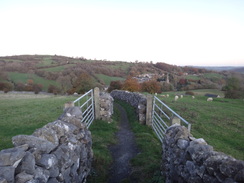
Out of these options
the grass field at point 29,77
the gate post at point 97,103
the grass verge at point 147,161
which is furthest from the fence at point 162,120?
the grass field at point 29,77

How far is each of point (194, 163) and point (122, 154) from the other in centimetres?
400

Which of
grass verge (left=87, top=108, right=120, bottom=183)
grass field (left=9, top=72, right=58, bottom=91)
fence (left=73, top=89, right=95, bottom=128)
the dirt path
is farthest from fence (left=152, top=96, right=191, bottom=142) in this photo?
grass field (left=9, top=72, right=58, bottom=91)

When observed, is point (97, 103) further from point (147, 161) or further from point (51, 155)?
point (51, 155)

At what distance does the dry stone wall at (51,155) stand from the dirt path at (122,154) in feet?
3.14

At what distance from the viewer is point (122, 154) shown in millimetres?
7281

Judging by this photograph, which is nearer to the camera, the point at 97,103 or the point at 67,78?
the point at 97,103

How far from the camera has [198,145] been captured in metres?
3.85

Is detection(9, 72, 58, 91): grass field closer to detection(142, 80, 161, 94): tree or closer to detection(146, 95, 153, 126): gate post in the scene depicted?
detection(142, 80, 161, 94): tree

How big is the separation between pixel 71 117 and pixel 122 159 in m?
2.78

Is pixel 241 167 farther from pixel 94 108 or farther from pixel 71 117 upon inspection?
pixel 94 108

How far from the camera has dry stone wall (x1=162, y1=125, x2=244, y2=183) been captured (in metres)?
2.82

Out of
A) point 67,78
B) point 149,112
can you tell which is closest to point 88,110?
point 149,112

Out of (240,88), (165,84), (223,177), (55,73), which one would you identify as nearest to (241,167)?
(223,177)

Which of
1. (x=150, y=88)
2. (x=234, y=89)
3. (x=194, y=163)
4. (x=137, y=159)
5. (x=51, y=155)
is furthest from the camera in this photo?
(x=150, y=88)
